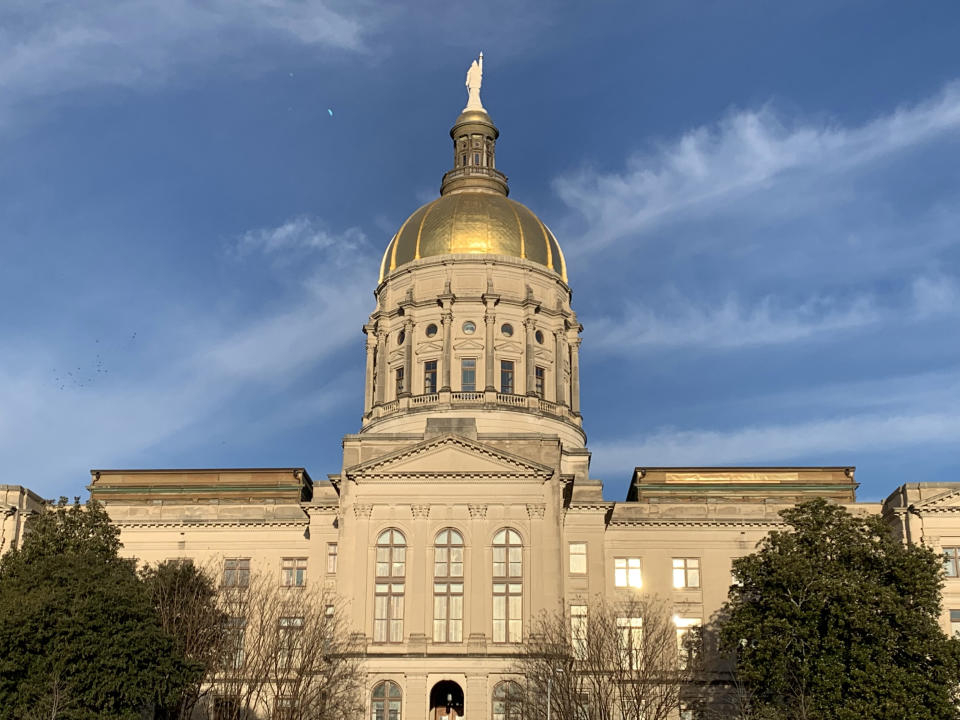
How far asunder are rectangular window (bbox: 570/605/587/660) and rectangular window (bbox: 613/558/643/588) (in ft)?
15.6

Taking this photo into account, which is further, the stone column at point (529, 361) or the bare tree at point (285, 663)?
the stone column at point (529, 361)

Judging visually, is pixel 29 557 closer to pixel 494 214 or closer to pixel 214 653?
pixel 214 653

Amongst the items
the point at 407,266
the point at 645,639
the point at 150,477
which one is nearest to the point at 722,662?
the point at 645,639

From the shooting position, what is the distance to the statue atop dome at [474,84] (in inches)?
3543

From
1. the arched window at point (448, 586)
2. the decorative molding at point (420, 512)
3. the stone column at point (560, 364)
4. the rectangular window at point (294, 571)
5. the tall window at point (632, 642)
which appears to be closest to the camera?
the tall window at point (632, 642)

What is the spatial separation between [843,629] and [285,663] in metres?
24.7

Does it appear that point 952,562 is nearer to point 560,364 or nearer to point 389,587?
point 560,364

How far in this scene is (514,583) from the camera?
6262cm

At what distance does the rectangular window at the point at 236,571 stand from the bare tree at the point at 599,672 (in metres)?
19.3

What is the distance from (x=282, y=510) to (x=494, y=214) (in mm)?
24048

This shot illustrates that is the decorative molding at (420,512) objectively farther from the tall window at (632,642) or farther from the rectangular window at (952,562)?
the rectangular window at (952,562)

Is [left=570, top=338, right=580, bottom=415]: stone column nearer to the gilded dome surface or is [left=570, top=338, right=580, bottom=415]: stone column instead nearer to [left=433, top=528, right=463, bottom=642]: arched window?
the gilded dome surface

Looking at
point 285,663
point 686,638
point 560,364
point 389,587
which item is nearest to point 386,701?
point 389,587

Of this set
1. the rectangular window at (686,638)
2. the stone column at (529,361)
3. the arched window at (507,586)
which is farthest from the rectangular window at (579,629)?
the stone column at (529,361)
